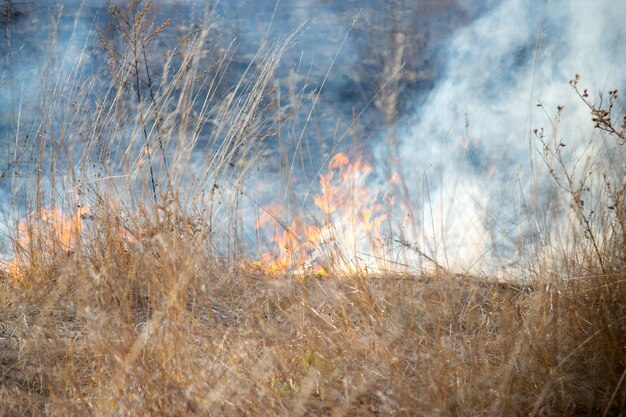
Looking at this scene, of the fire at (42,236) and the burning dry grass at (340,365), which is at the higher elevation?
the fire at (42,236)

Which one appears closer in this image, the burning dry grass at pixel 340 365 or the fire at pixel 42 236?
the burning dry grass at pixel 340 365

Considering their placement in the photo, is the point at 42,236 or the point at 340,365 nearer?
the point at 340,365

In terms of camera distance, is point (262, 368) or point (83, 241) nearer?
point (262, 368)

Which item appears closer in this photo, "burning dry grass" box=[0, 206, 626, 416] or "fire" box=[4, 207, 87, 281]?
"burning dry grass" box=[0, 206, 626, 416]

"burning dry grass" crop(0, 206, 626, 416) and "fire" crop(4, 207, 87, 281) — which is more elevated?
"fire" crop(4, 207, 87, 281)

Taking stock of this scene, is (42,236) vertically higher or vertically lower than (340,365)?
higher

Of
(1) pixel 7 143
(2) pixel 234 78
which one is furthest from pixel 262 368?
(1) pixel 7 143

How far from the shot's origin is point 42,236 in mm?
3227

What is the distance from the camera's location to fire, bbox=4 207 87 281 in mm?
3188

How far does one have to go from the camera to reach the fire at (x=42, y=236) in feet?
10.5

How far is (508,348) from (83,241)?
6.96ft

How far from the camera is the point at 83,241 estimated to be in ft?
10.2

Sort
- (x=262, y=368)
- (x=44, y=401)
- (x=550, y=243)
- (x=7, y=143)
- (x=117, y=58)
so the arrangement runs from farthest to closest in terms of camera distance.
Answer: (x=7, y=143), (x=117, y=58), (x=550, y=243), (x=44, y=401), (x=262, y=368)

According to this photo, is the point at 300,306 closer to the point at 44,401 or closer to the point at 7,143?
the point at 44,401
